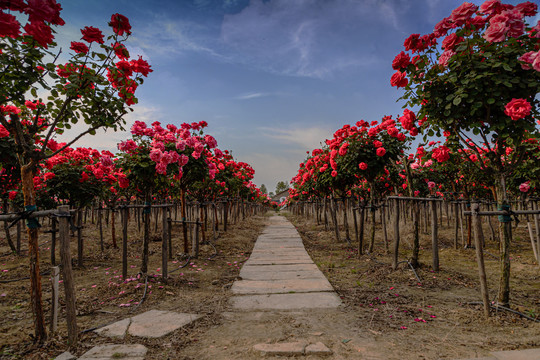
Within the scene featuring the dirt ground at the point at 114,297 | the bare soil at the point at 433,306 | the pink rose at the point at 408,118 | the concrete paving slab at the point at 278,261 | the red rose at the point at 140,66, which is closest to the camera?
the bare soil at the point at 433,306

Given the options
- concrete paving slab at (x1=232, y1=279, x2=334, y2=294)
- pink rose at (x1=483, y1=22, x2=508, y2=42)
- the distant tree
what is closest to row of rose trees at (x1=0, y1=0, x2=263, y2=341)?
concrete paving slab at (x1=232, y1=279, x2=334, y2=294)

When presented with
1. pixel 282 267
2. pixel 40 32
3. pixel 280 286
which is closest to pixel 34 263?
pixel 40 32

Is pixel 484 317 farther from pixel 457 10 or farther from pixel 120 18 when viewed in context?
pixel 120 18

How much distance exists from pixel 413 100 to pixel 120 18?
3.45 m

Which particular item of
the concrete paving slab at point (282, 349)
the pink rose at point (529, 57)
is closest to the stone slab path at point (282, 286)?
the concrete paving slab at point (282, 349)

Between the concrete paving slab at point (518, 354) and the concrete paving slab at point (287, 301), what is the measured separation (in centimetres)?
171

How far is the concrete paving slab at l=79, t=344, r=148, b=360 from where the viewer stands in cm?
242

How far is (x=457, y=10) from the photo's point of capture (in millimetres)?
3043

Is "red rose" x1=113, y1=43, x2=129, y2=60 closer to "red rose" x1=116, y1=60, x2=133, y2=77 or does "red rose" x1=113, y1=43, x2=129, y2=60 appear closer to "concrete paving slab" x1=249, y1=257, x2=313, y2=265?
"red rose" x1=116, y1=60, x2=133, y2=77

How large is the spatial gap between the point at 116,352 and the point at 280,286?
2588mm

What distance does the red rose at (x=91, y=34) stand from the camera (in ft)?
8.61

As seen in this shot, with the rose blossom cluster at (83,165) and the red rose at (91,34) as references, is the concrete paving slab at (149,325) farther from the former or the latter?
the rose blossom cluster at (83,165)

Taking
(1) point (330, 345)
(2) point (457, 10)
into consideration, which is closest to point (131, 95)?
(1) point (330, 345)

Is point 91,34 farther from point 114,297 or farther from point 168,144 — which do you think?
point 114,297
